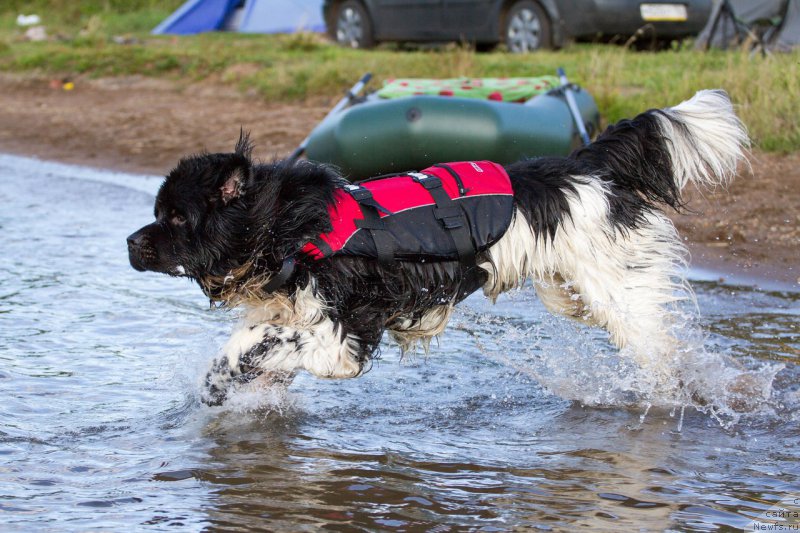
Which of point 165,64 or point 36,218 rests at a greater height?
point 165,64

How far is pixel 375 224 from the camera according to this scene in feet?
14.2

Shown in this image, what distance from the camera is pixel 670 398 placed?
4836mm

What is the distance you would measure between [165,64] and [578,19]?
5.94m

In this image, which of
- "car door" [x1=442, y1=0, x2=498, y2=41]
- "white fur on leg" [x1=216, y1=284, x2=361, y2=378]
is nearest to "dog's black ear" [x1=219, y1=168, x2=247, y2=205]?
"white fur on leg" [x1=216, y1=284, x2=361, y2=378]

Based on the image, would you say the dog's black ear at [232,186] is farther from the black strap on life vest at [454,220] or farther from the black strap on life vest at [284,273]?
the black strap on life vest at [454,220]

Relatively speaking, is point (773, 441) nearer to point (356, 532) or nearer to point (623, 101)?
point (356, 532)

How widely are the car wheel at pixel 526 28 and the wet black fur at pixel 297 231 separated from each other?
9618mm

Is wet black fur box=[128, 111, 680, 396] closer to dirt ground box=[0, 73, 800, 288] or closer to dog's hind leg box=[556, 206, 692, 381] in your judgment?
dog's hind leg box=[556, 206, 692, 381]

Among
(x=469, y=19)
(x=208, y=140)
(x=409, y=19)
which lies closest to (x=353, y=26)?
(x=409, y=19)

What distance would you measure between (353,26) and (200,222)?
12.0m

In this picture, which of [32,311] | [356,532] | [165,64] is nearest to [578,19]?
[165,64]

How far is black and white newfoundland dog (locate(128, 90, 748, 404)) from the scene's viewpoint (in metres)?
4.21

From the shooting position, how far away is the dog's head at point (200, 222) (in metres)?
4.18

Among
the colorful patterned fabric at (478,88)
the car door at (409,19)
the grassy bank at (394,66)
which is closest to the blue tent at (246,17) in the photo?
the grassy bank at (394,66)
